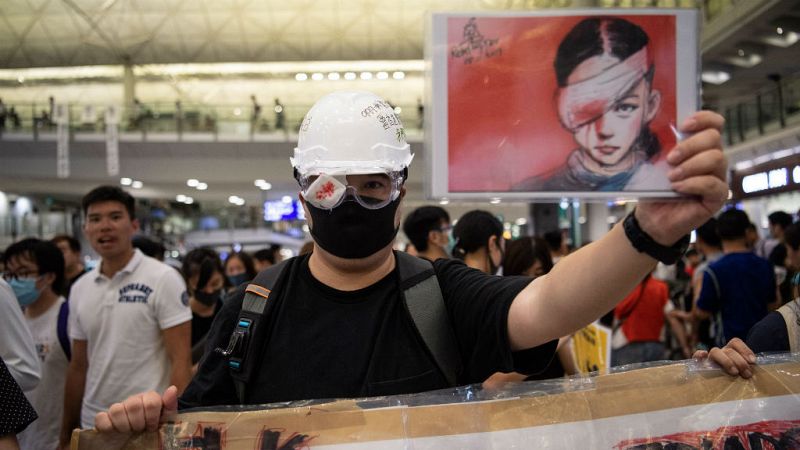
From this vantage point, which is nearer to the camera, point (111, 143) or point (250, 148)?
point (111, 143)

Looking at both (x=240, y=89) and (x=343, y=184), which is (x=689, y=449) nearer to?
(x=343, y=184)

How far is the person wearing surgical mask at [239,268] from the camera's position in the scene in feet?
25.1

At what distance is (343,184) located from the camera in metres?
1.62

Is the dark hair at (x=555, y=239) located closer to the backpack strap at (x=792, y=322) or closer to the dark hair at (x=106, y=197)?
the dark hair at (x=106, y=197)

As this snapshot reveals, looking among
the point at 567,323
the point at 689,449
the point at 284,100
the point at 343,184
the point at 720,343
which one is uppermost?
the point at 284,100

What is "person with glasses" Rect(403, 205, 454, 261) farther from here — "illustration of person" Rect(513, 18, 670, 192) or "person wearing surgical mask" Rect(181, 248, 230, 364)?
"illustration of person" Rect(513, 18, 670, 192)

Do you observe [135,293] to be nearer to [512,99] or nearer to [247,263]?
[512,99]

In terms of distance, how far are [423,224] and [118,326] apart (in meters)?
2.07

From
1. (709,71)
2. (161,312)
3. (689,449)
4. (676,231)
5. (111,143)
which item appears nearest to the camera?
(676,231)

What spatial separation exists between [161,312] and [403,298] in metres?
2.30

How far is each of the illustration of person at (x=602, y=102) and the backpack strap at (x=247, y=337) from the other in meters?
0.82

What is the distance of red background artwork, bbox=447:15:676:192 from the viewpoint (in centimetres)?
123

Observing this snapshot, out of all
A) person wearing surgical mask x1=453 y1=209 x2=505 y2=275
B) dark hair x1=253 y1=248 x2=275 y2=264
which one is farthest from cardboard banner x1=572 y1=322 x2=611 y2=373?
dark hair x1=253 y1=248 x2=275 y2=264

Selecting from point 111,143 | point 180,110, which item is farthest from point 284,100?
point 111,143
